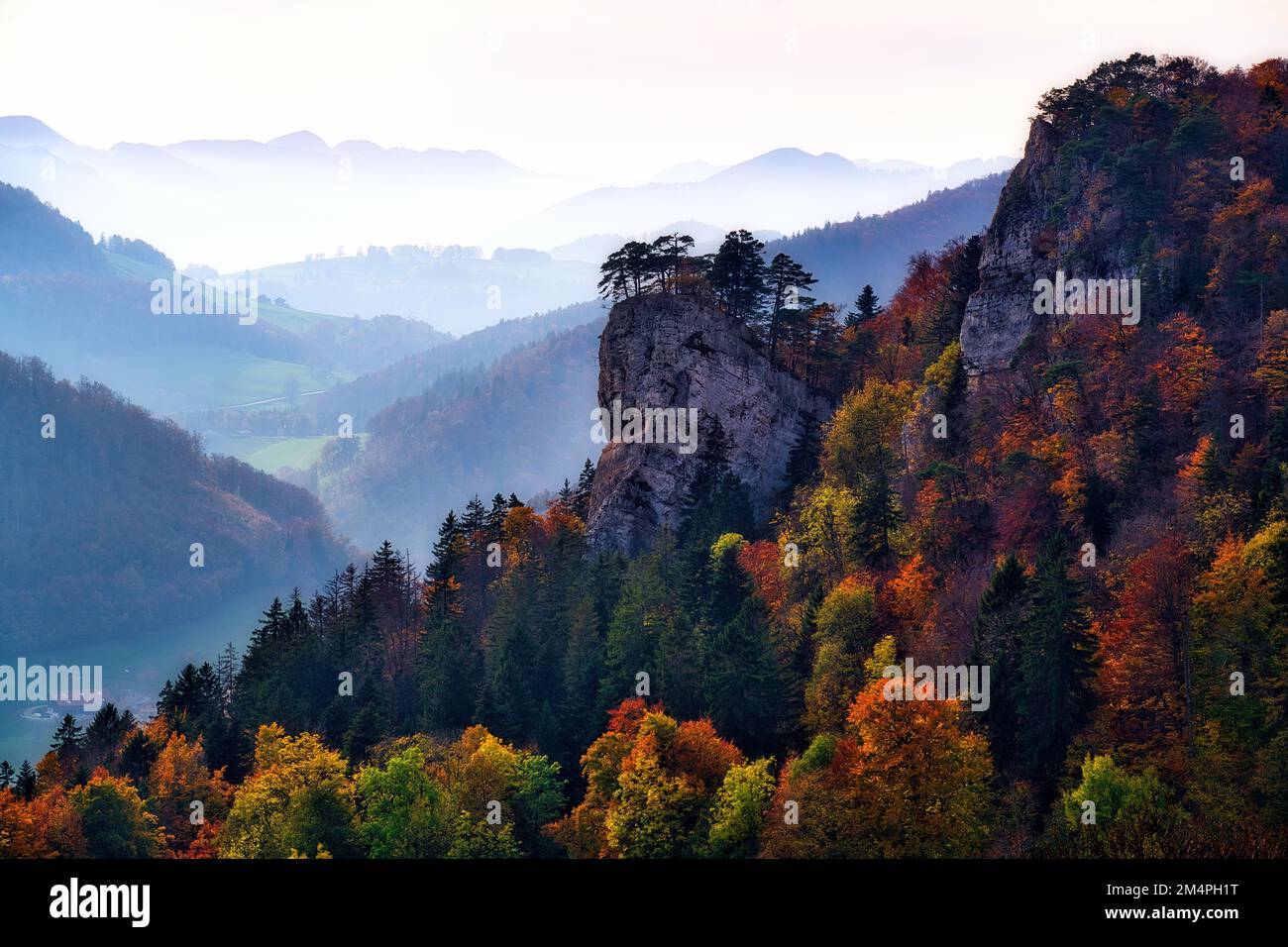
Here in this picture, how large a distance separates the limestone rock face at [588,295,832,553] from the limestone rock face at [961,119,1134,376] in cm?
1878

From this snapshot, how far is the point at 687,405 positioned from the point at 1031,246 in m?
27.5

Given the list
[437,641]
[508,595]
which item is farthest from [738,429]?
[437,641]

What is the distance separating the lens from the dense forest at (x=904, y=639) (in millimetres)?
43469

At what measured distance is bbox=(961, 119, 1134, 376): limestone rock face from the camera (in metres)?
68.9

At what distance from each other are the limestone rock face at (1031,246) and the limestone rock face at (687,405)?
1878 centimetres

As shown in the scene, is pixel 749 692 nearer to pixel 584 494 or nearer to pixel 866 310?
pixel 584 494

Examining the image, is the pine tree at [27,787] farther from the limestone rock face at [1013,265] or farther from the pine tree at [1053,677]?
the limestone rock face at [1013,265]

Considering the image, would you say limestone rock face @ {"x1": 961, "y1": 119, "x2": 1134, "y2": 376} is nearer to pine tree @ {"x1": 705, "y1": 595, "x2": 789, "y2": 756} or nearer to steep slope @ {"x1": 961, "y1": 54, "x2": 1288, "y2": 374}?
steep slope @ {"x1": 961, "y1": 54, "x2": 1288, "y2": 374}

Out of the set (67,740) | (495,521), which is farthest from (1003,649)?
(67,740)

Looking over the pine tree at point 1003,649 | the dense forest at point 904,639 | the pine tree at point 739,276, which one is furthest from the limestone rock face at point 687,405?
the pine tree at point 1003,649

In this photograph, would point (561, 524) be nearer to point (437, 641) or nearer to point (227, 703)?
point (437, 641)

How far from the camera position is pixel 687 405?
287 feet
